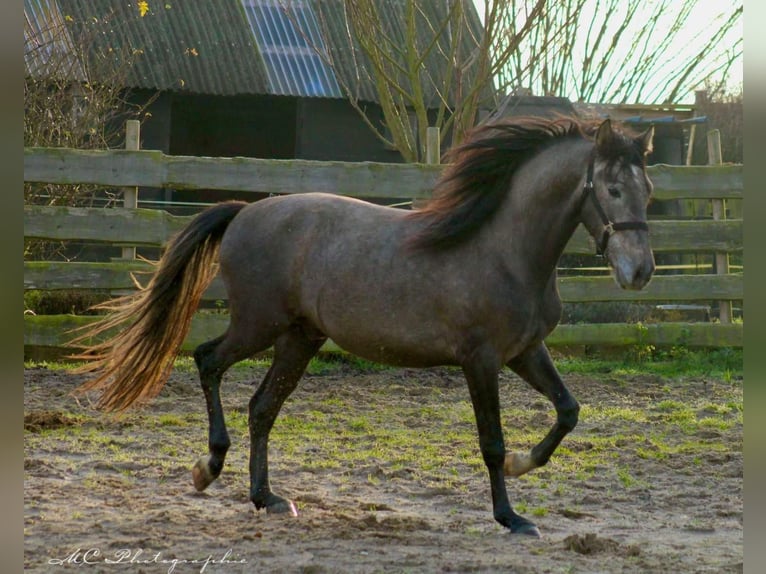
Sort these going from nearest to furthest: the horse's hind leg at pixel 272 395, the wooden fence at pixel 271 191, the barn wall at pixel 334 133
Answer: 1. the horse's hind leg at pixel 272 395
2. the wooden fence at pixel 271 191
3. the barn wall at pixel 334 133

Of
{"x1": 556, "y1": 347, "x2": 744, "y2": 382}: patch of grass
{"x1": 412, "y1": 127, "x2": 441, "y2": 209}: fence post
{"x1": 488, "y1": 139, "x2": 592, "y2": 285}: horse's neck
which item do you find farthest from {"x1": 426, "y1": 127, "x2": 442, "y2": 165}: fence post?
{"x1": 488, "y1": 139, "x2": 592, "y2": 285}: horse's neck

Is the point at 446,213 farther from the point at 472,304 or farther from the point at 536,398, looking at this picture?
the point at 536,398

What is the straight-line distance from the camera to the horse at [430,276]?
4.11 m

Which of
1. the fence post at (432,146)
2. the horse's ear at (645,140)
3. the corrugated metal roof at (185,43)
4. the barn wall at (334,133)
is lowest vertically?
the horse's ear at (645,140)

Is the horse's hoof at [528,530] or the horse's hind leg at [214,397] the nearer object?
the horse's hoof at [528,530]

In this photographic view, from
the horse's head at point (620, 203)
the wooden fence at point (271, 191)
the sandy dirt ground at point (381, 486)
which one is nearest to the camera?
the sandy dirt ground at point (381, 486)

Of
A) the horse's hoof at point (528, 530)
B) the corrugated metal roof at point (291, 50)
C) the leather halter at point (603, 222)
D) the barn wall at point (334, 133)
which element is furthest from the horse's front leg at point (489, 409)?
the barn wall at point (334, 133)

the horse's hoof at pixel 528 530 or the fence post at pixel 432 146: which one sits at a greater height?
the fence post at pixel 432 146

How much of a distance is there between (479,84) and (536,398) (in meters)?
4.67

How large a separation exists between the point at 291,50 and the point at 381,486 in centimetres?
1400

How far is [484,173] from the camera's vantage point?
4395 millimetres

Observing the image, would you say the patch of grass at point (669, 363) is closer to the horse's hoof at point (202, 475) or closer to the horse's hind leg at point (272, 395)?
the horse's hind leg at point (272, 395)

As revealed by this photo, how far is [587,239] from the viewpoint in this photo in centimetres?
896

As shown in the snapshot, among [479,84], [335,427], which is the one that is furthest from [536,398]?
[479,84]
